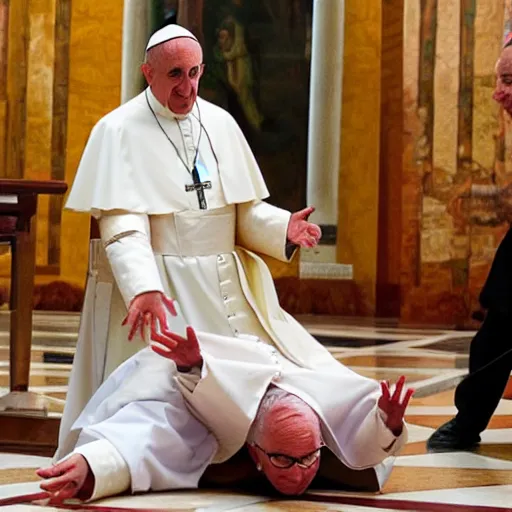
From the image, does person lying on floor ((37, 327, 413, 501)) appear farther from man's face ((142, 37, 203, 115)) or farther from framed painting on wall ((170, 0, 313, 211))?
framed painting on wall ((170, 0, 313, 211))

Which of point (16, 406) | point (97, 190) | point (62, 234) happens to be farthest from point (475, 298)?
point (97, 190)

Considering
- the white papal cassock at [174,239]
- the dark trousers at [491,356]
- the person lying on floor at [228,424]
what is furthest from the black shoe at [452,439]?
the person lying on floor at [228,424]

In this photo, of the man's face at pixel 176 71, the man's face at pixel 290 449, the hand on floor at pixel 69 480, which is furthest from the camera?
the man's face at pixel 176 71

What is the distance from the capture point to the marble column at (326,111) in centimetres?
1306

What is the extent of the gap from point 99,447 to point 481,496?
1.14 m

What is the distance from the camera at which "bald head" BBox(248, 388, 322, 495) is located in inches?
127

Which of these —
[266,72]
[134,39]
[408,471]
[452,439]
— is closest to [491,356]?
[452,439]

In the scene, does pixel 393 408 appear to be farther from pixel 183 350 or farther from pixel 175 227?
pixel 175 227

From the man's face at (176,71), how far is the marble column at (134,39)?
9.40m

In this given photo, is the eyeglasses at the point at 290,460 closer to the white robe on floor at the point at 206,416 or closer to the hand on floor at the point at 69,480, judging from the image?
the white robe on floor at the point at 206,416

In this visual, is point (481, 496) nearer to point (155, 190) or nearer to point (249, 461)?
point (249, 461)

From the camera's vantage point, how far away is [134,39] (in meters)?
13.2

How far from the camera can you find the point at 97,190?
152 inches

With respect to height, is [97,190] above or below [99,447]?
above
